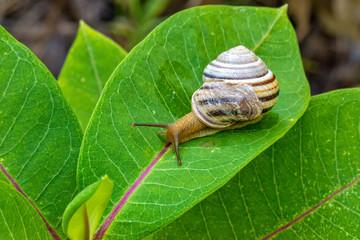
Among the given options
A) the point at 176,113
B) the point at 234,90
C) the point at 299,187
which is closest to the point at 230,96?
the point at 234,90

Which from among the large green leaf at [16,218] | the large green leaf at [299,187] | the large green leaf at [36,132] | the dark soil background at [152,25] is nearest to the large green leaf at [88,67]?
the large green leaf at [36,132]

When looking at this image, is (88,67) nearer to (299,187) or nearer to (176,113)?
(176,113)

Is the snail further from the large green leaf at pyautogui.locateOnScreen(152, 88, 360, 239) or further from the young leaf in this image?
the young leaf

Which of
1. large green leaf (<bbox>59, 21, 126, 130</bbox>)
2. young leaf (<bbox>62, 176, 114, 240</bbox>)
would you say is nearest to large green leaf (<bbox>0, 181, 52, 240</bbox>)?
young leaf (<bbox>62, 176, 114, 240</bbox>)

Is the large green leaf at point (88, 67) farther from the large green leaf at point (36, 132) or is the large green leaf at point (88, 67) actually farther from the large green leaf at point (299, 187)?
the large green leaf at point (299, 187)

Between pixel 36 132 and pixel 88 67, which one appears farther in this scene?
pixel 88 67

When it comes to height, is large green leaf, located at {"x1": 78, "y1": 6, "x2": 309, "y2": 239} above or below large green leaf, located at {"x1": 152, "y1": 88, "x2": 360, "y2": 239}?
above

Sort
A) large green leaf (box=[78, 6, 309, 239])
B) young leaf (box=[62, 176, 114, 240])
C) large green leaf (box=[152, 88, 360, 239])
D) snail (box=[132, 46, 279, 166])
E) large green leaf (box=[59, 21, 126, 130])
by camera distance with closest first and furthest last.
→ young leaf (box=[62, 176, 114, 240])
large green leaf (box=[78, 6, 309, 239])
large green leaf (box=[152, 88, 360, 239])
snail (box=[132, 46, 279, 166])
large green leaf (box=[59, 21, 126, 130])
